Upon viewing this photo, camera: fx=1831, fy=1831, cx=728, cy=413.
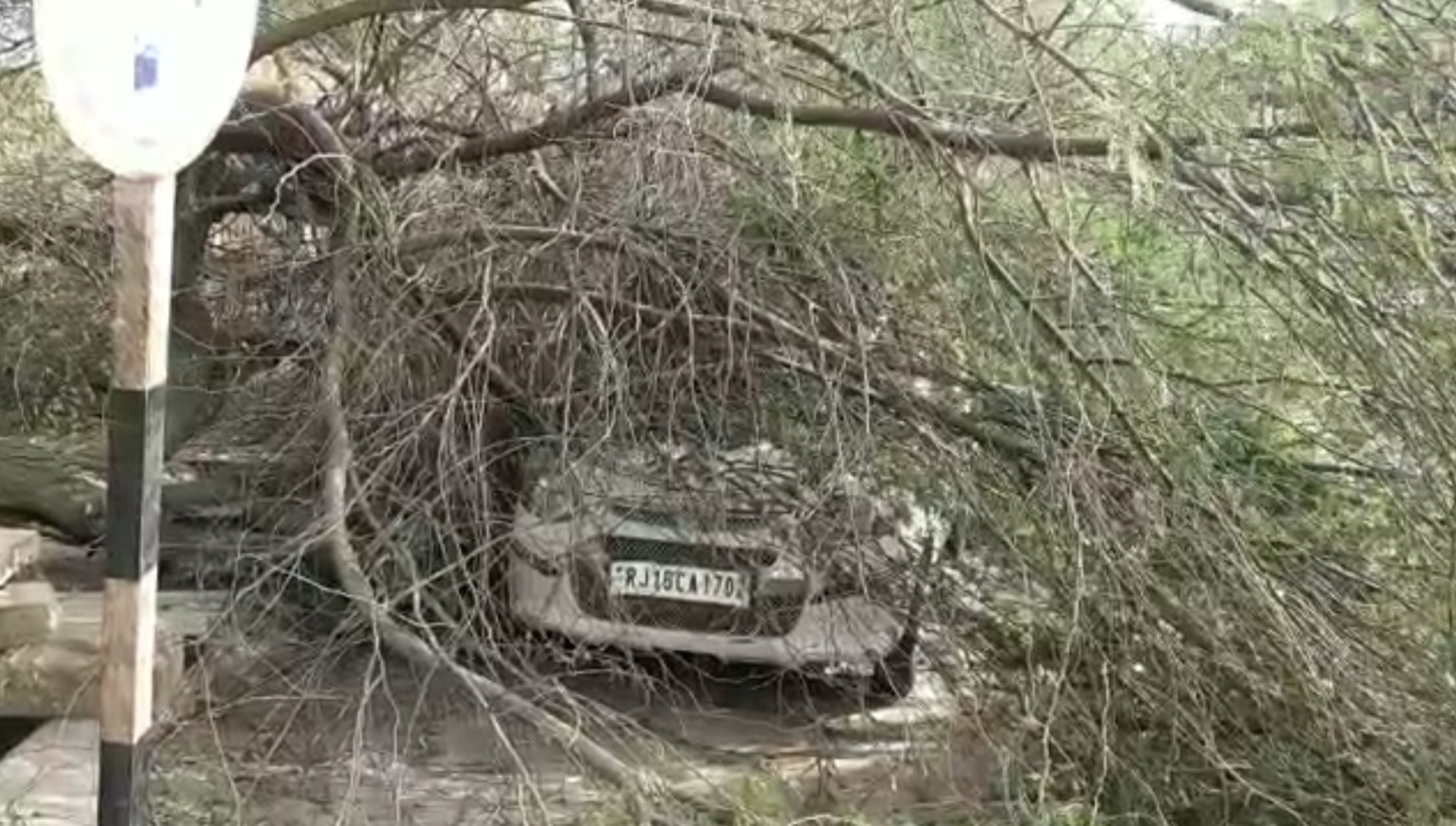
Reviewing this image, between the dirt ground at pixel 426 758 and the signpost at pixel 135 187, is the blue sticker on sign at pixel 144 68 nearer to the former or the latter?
the signpost at pixel 135 187

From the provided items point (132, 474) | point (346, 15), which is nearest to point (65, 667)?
point (346, 15)

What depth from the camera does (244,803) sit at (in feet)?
14.7

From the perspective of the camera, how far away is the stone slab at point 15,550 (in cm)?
558

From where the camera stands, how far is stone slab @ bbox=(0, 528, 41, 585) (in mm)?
5578

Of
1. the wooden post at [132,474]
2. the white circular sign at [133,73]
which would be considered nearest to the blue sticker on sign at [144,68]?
the white circular sign at [133,73]

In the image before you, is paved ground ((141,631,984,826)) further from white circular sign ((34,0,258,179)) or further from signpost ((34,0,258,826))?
white circular sign ((34,0,258,179))

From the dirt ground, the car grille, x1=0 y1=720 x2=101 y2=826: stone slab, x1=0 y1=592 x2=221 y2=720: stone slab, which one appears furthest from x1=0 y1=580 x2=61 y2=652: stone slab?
the car grille

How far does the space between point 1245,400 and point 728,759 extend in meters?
1.77

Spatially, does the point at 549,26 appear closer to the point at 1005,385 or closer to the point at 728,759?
the point at 1005,385

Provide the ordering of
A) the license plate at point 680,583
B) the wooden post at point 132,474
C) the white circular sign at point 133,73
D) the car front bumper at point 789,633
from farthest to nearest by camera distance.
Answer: the license plate at point 680,583 < the car front bumper at point 789,633 < the wooden post at point 132,474 < the white circular sign at point 133,73

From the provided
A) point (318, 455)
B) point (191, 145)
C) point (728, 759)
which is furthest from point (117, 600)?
point (728, 759)

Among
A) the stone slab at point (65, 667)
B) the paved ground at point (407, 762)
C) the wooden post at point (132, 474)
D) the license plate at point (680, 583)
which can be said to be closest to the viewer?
the wooden post at point (132, 474)

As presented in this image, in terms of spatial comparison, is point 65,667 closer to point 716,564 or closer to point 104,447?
point 104,447

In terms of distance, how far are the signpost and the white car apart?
213cm
